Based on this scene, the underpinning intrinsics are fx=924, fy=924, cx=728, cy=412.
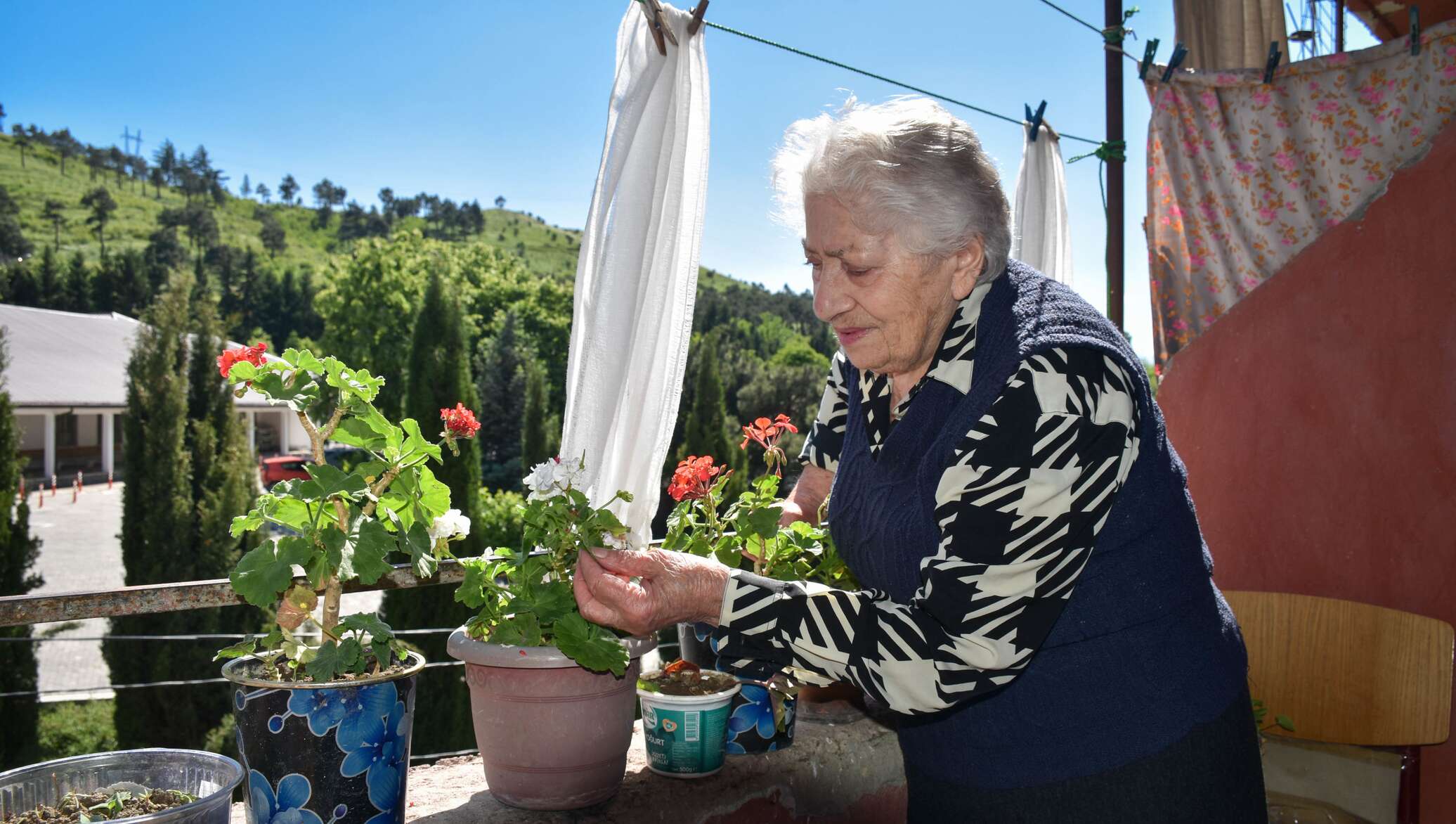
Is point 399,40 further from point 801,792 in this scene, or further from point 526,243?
point 801,792

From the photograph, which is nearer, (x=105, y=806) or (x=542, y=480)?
(x=105, y=806)

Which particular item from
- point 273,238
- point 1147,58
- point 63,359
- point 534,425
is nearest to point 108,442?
point 63,359

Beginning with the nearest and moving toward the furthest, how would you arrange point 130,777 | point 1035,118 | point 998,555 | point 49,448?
point 998,555 < point 130,777 < point 1035,118 < point 49,448

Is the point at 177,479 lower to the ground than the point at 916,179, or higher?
lower

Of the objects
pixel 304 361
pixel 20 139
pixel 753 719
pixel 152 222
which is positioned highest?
pixel 20 139

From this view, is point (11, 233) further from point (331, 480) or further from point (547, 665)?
point (547, 665)

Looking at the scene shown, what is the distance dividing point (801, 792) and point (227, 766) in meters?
1.00

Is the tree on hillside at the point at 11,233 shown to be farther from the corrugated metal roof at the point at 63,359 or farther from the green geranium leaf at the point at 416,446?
the green geranium leaf at the point at 416,446

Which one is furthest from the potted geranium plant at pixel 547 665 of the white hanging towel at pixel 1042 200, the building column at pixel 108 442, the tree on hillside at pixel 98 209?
the tree on hillside at pixel 98 209

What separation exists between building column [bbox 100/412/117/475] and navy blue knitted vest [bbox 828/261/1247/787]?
34492 millimetres

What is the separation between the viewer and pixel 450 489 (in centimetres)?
421

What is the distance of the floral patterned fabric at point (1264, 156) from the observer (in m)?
2.87

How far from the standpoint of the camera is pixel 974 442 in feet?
3.27

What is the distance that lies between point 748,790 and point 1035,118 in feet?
10.1
